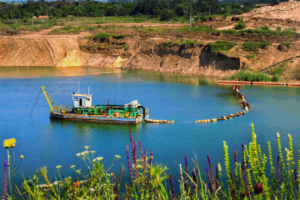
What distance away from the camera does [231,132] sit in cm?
2772

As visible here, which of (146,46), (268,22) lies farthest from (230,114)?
(268,22)

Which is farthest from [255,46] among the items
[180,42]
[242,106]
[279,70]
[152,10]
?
[152,10]

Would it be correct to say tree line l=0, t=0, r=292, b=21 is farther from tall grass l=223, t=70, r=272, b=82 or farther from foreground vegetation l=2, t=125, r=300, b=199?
foreground vegetation l=2, t=125, r=300, b=199

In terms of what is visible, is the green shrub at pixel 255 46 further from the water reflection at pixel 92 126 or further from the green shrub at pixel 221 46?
the water reflection at pixel 92 126

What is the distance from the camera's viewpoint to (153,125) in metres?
30.2

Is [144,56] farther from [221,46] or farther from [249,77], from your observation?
[249,77]

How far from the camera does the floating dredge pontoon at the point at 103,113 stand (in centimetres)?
3102

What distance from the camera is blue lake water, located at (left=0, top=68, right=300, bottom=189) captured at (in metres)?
23.1

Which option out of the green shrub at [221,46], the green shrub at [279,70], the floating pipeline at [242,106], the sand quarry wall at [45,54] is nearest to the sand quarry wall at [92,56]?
the sand quarry wall at [45,54]

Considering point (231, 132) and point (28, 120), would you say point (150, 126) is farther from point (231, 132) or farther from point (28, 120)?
point (28, 120)

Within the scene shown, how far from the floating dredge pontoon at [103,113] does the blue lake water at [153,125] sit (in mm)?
668

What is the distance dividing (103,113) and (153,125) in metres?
4.70

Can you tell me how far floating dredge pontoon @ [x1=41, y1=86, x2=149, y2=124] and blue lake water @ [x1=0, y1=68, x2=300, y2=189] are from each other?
0.67 m

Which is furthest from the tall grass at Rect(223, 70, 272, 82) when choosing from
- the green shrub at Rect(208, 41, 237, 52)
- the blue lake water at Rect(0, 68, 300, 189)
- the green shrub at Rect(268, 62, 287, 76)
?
the green shrub at Rect(208, 41, 237, 52)
